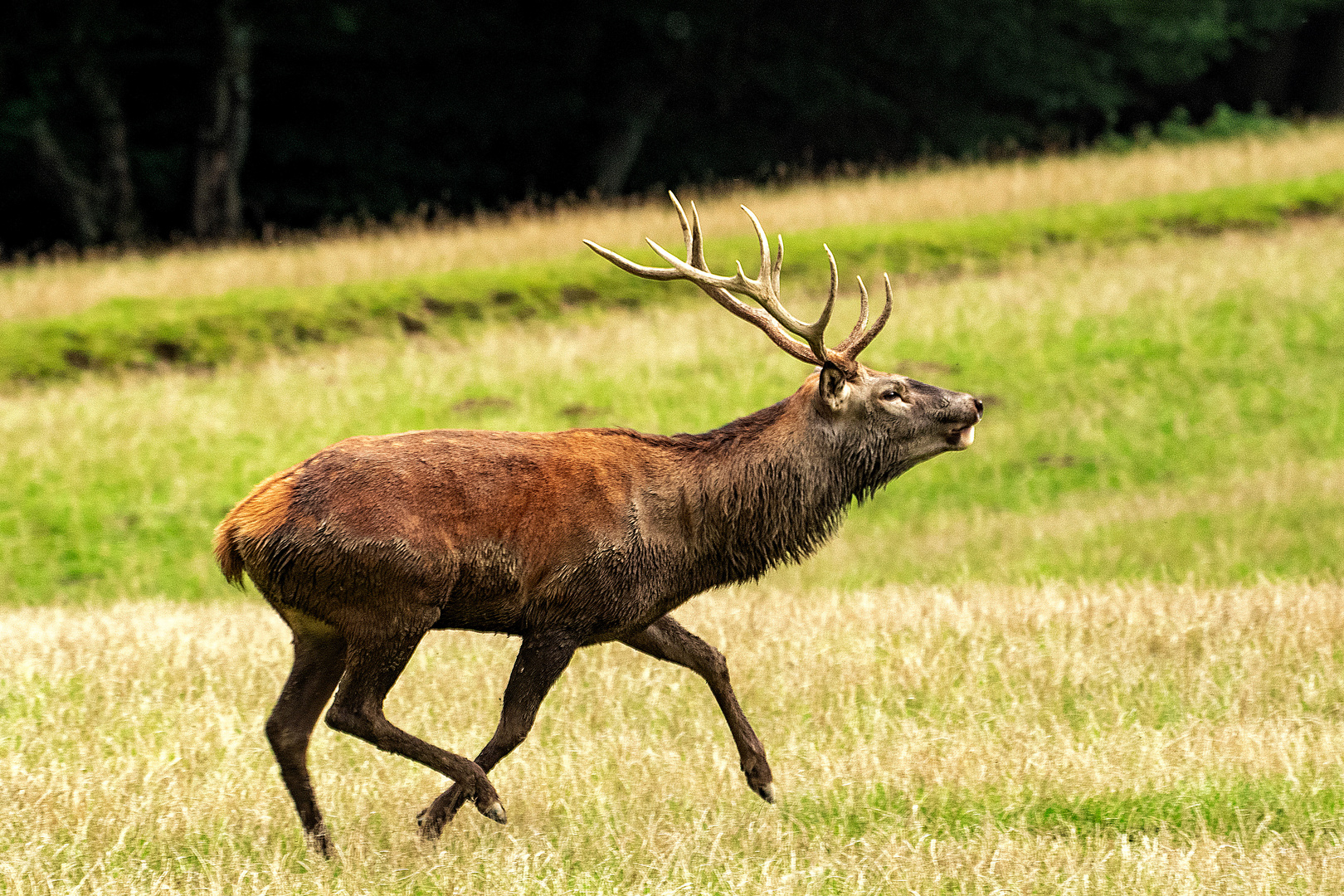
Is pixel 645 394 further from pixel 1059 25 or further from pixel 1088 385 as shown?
pixel 1059 25

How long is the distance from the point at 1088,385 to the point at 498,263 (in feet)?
23.7

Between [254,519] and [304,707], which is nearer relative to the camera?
[254,519]

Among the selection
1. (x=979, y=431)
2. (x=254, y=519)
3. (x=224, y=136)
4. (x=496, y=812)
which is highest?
(x=254, y=519)

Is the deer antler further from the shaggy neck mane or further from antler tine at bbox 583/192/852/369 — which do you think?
the shaggy neck mane

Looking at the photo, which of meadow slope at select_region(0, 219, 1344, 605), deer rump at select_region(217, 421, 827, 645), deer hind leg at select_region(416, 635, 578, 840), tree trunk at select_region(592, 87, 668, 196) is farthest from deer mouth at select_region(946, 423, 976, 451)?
tree trunk at select_region(592, 87, 668, 196)

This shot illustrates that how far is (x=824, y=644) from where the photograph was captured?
794cm

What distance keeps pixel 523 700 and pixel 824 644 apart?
2821 millimetres

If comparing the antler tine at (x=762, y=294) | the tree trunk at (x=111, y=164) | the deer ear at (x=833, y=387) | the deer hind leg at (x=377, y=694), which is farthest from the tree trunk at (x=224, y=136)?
the deer hind leg at (x=377, y=694)

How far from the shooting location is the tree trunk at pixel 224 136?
981 inches

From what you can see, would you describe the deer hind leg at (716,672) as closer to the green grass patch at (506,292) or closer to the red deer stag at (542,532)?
the red deer stag at (542,532)

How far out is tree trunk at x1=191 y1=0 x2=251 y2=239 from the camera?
81.7ft

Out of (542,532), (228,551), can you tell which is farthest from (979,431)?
(228,551)

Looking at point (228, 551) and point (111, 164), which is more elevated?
point (228, 551)

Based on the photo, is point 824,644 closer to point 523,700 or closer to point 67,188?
point 523,700
